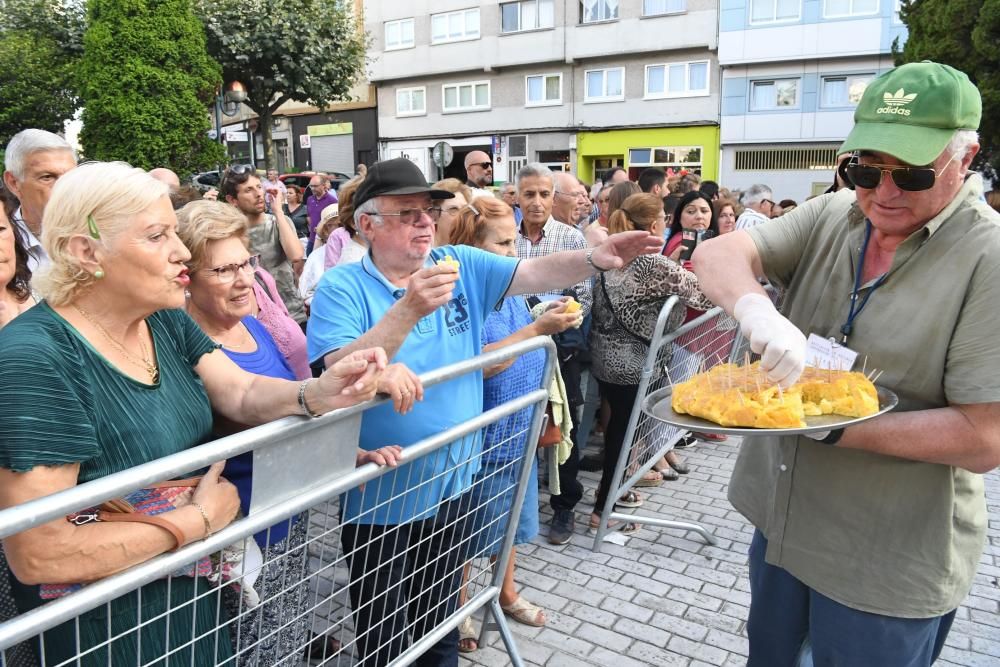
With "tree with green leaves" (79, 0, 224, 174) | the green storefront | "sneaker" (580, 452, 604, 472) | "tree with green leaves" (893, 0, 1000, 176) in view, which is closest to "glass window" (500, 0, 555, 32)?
the green storefront

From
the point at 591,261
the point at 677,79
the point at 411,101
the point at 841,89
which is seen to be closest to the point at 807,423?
the point at 591,261

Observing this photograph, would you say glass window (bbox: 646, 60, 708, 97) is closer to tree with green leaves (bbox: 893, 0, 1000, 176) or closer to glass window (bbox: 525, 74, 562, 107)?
glass window (bbox: 525, 74, 562, 107)

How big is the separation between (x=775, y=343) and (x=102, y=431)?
1.77m

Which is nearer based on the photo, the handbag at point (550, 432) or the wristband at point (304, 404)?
the wristband at point (304, 404)

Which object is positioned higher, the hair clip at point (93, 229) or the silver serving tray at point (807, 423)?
the hair clip at point (93, 229)

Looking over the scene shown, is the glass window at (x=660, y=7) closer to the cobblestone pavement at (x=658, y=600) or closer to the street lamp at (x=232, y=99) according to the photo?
the street lamp at (x=232, y=99)

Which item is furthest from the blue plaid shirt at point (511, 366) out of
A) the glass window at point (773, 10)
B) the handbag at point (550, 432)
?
the glass window at point (773, 10)

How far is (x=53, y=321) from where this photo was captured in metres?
1.70

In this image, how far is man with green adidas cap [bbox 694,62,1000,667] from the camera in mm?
1724

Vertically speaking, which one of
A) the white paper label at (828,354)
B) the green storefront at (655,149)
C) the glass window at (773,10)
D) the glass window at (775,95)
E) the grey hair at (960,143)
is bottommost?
the white paper label at (828,354)

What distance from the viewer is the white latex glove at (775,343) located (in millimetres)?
1834

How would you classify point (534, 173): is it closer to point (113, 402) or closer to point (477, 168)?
point (477, 168)

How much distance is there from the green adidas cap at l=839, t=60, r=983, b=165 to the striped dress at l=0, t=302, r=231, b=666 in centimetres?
201

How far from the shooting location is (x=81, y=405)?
1.61m
